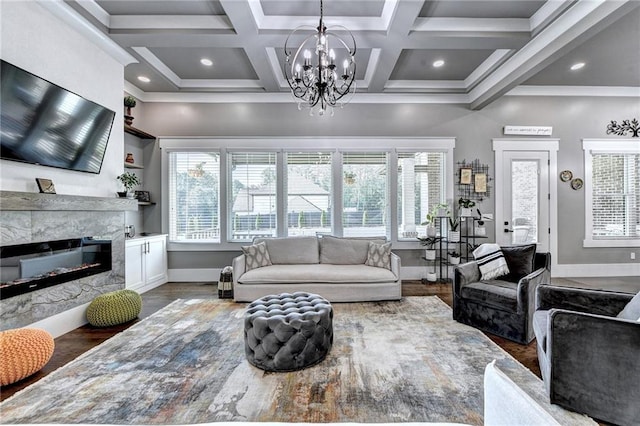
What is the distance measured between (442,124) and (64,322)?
5887mm

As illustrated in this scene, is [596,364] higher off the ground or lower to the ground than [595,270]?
higher

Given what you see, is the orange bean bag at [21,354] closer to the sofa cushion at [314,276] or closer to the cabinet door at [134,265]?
the cabinet door at [134,265]

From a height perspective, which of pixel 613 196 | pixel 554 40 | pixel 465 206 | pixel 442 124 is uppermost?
pixel 554 40

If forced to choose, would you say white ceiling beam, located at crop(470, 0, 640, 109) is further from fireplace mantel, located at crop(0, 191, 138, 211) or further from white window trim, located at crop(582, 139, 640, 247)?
fireplace mantel, located at crop(0, 191, 138, 211)

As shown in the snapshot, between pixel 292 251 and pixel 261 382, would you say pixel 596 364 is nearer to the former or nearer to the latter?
pixel 261 382

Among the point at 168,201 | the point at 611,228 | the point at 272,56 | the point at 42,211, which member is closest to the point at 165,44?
the point at 272,56

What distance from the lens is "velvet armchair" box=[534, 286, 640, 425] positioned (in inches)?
62.4

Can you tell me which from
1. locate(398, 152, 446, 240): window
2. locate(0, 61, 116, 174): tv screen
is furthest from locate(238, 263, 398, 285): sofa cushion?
locate(0, 61, 116, 174): tv screen

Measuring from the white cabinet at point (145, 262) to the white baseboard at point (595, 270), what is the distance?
268 inches

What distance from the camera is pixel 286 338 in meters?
2.15

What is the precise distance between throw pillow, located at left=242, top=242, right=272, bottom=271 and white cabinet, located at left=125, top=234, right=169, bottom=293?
1.56 metres

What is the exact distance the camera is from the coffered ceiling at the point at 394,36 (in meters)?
2.99

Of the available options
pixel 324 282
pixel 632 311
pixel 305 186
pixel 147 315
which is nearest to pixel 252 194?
pixel 305 186

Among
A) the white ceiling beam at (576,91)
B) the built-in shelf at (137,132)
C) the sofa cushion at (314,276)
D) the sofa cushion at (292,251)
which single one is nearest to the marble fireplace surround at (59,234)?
the built-in shelf at (137,132)
